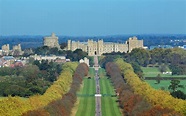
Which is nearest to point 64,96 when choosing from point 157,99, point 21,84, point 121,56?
point 157,99

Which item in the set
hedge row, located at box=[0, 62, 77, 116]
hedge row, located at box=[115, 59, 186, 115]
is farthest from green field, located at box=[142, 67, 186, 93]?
hedge row, located at box=[0, 62, 77, 116]

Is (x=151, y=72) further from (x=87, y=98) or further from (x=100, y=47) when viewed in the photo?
(x=100, y=47)

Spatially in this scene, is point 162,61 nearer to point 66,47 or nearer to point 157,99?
point 66,47

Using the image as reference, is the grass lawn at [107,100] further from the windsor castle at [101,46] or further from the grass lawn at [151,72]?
the windsor castle at [101,46]

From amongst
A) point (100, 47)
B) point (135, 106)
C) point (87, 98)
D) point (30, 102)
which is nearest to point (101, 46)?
point (100, 47)

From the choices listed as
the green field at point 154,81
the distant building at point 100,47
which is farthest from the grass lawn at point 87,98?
the distant building at point 100,47

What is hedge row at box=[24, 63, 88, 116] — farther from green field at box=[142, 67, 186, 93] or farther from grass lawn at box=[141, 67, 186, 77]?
grass lawn at box=[141, 67, 186, 77]
